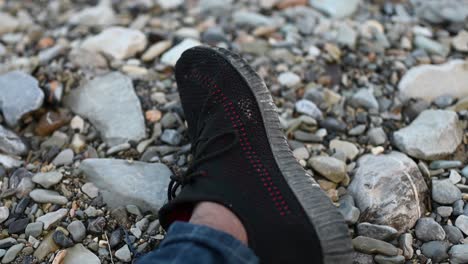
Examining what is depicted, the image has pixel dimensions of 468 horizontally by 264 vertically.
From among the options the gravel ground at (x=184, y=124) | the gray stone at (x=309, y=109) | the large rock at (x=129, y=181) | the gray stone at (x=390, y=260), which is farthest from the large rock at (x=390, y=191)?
the large rock at (x=129, y=181)

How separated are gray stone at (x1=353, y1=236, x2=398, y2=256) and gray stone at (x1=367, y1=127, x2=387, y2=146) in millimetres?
411

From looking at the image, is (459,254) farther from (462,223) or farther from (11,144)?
(11,144)

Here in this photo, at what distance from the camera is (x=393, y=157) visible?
159cm

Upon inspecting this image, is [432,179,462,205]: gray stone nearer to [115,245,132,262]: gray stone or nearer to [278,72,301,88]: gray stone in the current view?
[278,72,301,88]: gray stone

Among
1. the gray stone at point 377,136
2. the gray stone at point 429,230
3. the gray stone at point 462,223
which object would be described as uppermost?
the gray stone at point 377,136

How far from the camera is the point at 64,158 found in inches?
65.7

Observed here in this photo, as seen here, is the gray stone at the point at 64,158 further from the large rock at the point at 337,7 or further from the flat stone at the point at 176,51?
the large rock at the point at 337,7

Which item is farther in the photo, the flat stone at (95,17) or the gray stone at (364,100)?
the flat stone at (95,17)

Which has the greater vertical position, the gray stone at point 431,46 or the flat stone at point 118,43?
the gray stone at point 431,46

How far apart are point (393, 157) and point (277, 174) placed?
16.6 inches

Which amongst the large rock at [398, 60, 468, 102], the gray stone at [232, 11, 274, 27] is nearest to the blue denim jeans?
the large rock at [398, 60, 468, 102]

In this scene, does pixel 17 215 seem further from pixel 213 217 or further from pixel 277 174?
pixel 277 174

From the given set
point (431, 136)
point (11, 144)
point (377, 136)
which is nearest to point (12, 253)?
point (11, 144)

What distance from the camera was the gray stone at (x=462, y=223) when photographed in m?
1.43
